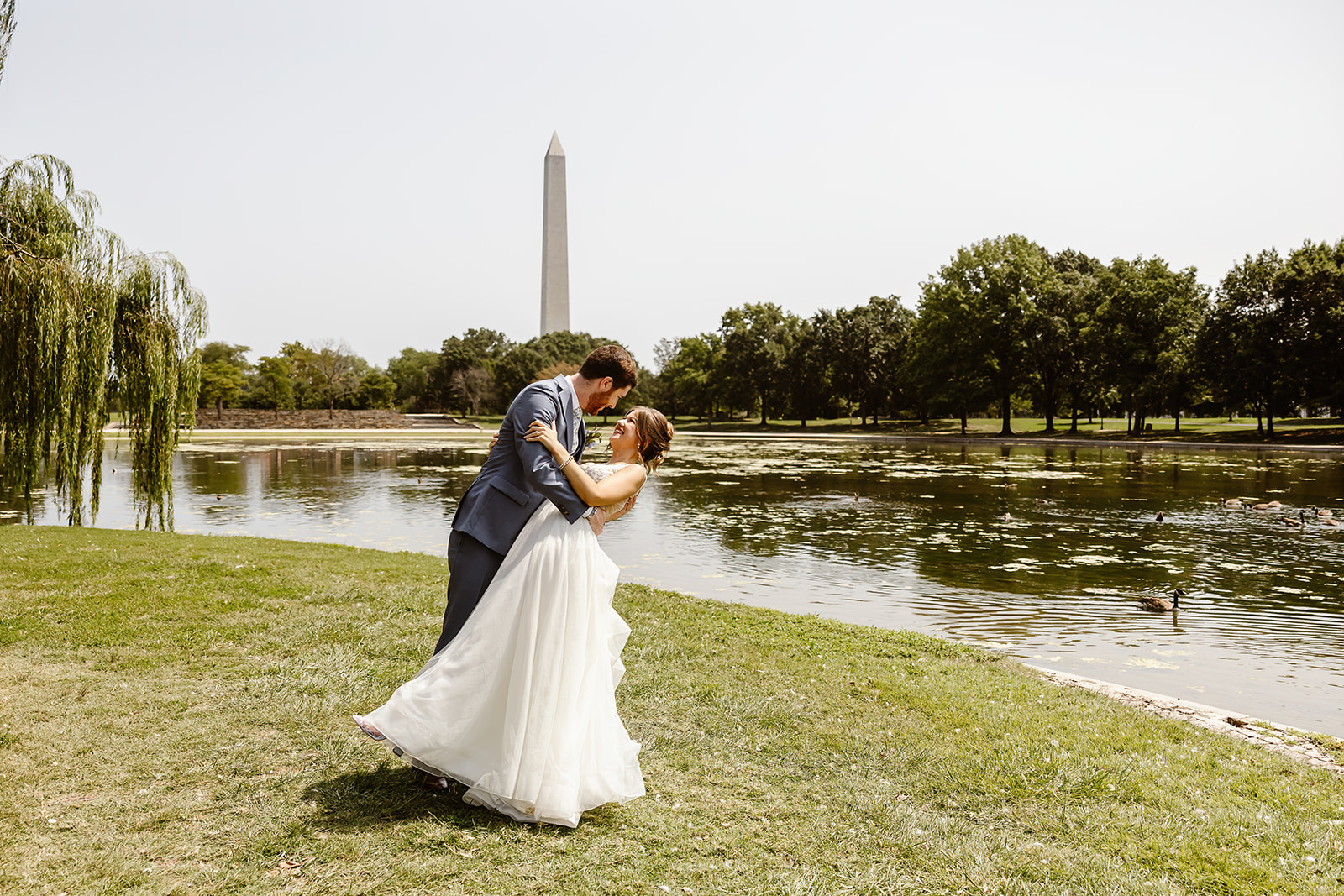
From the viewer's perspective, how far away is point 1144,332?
51594 mm

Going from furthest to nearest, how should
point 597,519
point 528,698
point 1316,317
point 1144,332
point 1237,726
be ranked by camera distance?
point 1144,332
point 1316,317
point 1237,726
point 597,519
point 528,698

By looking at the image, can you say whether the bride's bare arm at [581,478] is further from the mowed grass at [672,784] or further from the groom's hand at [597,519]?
the mowed grass at [672,784]

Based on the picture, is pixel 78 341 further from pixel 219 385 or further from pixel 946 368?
pixel 219 385

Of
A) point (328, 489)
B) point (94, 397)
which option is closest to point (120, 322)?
point (94, 397)

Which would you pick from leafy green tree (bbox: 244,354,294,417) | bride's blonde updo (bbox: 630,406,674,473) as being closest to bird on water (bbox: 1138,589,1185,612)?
bride's blonde updo (bbox: 630,406,674,473)

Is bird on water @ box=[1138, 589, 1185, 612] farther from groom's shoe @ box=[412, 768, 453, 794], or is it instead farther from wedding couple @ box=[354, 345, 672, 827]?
groom's shoe @ box=[412, 768, 453, 794]

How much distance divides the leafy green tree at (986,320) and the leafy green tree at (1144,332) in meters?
4.40

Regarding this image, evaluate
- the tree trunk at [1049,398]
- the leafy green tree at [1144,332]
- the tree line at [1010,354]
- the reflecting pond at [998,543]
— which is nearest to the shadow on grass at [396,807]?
the reflecting pond at [998,543]

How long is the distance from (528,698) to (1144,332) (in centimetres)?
5731

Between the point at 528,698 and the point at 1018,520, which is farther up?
the point at 528,698

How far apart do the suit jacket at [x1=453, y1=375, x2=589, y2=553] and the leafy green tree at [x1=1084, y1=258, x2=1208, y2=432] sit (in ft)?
177

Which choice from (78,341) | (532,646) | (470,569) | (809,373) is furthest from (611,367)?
(809,373)

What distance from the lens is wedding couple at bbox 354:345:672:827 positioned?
3.73 meters

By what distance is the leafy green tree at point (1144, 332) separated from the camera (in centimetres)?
4991
